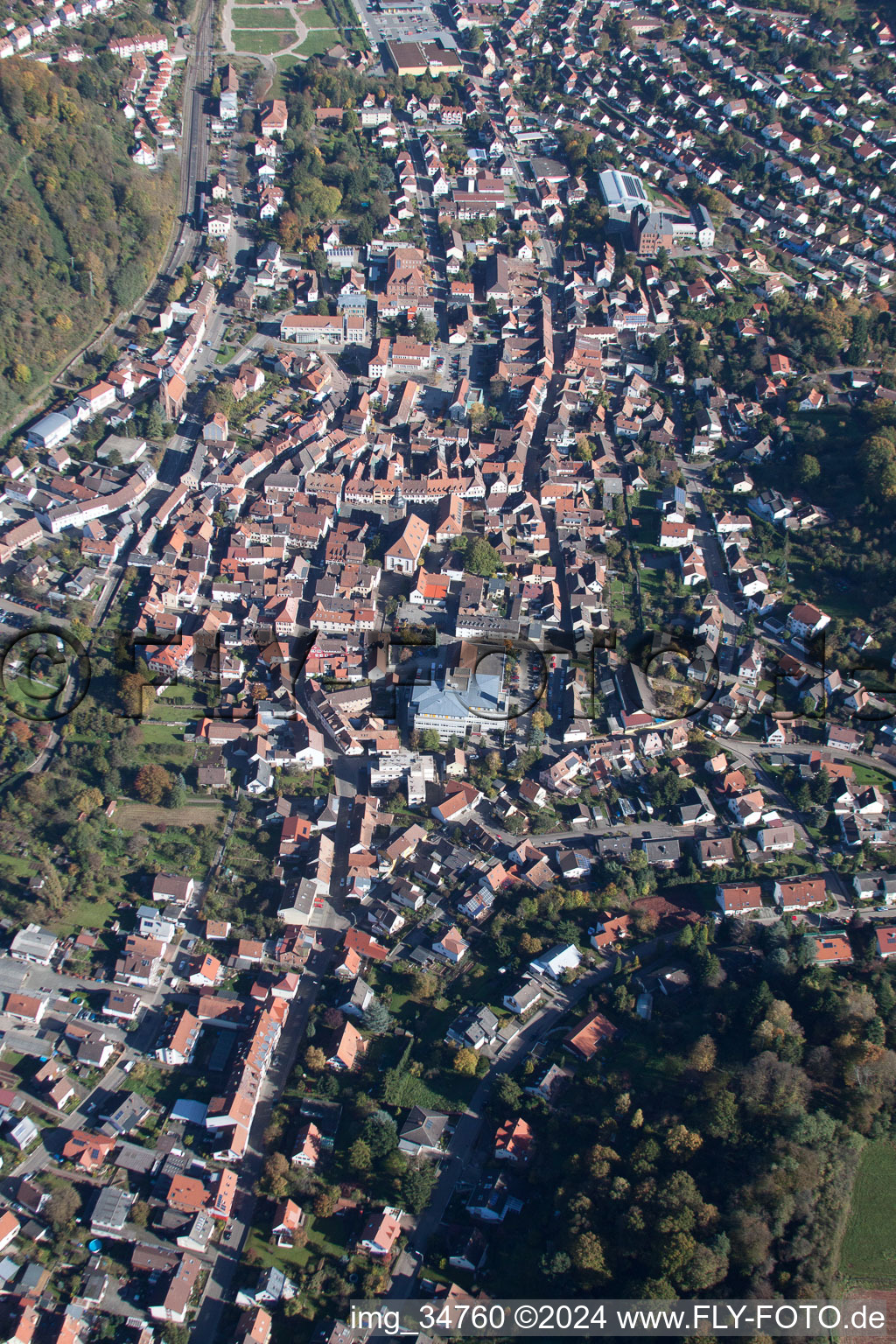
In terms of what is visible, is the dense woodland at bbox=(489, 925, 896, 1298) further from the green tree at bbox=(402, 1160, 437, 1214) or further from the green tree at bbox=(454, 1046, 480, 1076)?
the green tree at bbox=(402, 1160, 437, 1214)

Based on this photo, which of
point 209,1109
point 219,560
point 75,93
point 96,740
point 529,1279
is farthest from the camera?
point 75,93

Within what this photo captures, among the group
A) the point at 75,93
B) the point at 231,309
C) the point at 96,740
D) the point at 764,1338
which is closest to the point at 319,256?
the point at 231,309

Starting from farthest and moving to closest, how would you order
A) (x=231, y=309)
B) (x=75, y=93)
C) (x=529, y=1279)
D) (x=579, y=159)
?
1. (x=579, y=159)
2. (x=75, y=93)
3. (x=231, y=309)
4. (x=529, y=1279)

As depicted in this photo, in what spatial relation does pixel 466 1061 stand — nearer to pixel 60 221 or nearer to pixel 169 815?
pixel 169 815

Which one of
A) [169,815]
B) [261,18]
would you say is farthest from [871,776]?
[261,18]

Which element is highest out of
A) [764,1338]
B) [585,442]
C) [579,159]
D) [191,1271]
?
[579,159]

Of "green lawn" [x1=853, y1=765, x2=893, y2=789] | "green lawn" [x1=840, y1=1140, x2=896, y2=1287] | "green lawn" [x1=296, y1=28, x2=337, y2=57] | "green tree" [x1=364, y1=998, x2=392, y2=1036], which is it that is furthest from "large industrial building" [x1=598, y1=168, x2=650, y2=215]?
"green lawn" [x1=840, y1=1140, x2=896, y2=1287]

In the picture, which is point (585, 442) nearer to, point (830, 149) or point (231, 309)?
point (231, 309)

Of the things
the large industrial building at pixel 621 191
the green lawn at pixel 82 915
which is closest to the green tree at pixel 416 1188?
the green lawn at pixel 82 915
